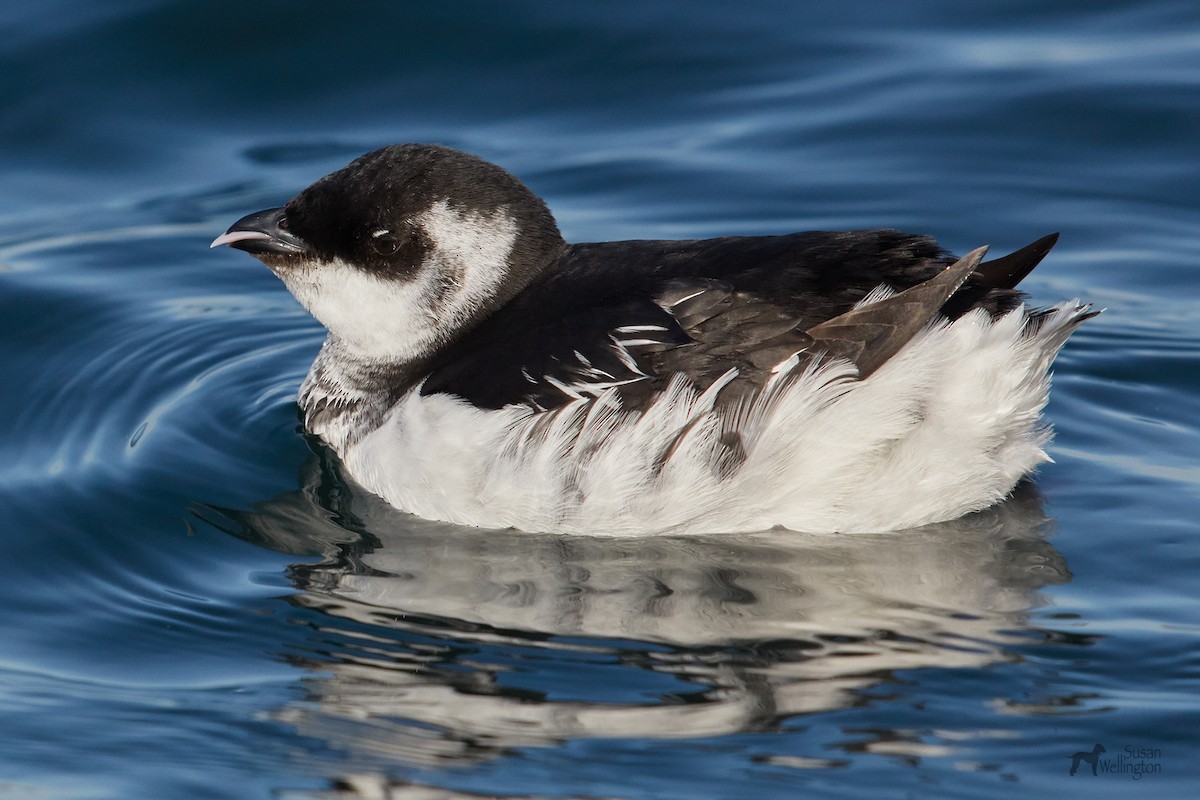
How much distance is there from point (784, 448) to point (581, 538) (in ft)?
2.96

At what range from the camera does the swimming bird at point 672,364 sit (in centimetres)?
582

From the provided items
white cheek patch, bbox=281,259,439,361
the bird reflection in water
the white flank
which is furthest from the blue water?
white cheek patch, bbox=281,259,439,361

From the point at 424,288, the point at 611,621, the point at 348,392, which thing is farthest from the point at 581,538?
the point at 348,392

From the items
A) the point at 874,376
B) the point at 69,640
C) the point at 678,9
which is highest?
the point at 678,9

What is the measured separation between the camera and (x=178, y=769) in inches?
193

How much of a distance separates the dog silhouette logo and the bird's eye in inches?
129

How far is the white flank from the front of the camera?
581 centimetres

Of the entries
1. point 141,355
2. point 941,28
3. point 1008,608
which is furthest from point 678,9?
point 1008,608

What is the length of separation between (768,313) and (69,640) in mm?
2765

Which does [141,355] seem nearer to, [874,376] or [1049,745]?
[874,376]

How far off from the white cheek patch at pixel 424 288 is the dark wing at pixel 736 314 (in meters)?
0.44

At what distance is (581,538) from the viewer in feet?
20.5

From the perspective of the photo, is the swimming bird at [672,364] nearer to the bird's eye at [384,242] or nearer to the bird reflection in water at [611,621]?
the bird's eye at [384,242]

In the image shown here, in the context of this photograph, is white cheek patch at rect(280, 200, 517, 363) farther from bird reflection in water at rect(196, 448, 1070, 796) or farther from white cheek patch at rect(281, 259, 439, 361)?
bird reflection in water at rect(196, 448, 1070, 796)
